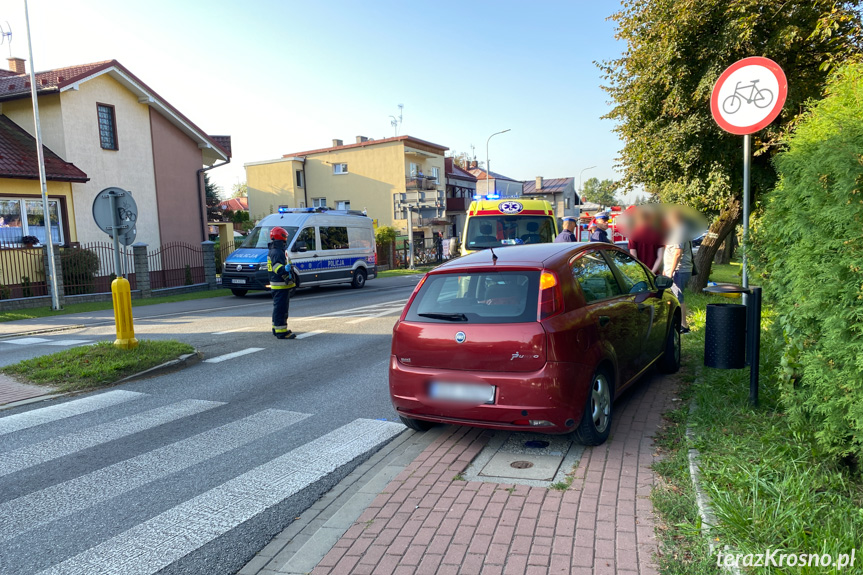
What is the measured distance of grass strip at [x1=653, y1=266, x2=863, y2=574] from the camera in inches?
111

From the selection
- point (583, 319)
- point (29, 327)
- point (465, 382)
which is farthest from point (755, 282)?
point (29, 327)

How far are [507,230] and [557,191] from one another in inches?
2818

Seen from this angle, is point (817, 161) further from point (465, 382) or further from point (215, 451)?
point (215, 451)

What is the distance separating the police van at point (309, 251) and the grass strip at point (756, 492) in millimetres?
15081

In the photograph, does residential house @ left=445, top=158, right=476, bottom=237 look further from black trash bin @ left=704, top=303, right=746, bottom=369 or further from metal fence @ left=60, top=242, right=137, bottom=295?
black trash bin @ left=704, top=303, right=746, bottom=369

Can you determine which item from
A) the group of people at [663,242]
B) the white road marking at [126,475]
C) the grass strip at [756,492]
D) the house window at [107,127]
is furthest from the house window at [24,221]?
the grass strip at [756,492]

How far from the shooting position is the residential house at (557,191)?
3221 inches

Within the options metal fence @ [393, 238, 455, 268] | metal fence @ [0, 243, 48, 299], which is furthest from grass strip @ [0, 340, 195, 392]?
metal fence @ [393, 238, 455, 268]

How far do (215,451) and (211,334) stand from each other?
655 centimetres

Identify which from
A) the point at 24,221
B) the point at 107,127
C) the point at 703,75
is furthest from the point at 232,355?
the point at 107,127

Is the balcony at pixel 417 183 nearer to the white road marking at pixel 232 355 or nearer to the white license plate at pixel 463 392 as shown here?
the white road marking at pixel 232 355

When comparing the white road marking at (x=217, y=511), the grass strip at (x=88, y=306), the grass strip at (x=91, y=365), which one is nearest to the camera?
the white road marking at (x=217, y=511)

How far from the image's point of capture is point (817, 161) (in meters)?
3.20

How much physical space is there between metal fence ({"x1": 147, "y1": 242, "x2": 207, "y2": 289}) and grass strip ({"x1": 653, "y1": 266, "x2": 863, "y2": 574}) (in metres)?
20.9
